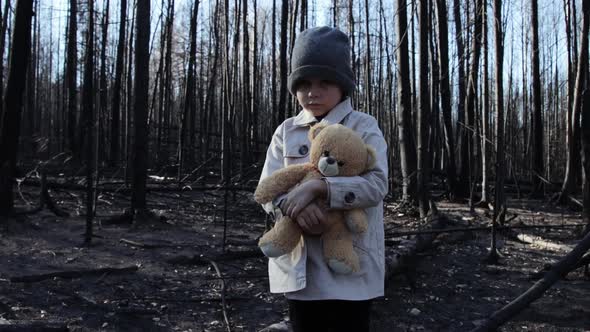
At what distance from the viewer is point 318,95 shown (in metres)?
1.62

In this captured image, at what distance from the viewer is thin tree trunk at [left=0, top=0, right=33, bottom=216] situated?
21.5 ft

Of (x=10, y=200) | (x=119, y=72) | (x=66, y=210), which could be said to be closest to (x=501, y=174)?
(x=10, y=200)

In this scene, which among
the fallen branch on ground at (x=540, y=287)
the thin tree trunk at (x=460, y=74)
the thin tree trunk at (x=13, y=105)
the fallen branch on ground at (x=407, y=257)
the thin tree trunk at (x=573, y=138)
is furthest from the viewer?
the thin tree trunk at (x=460, y=74)

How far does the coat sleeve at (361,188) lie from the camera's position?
1.41 metres

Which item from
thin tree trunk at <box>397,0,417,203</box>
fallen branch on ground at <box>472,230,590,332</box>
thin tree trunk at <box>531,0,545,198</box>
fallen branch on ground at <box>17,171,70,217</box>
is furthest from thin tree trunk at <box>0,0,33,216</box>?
thin tree trunk at <box>531,0,545,198</box>

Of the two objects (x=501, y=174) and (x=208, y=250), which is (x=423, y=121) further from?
(x=208, y=250)

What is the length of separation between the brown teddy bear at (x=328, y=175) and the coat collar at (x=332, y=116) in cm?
11

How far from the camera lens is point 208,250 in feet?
19.6

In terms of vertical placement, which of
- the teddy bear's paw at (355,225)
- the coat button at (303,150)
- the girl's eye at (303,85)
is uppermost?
the girl's eye at (303,85)

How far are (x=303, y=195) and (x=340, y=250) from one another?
0.21m

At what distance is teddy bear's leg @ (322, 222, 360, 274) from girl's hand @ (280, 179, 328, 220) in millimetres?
133

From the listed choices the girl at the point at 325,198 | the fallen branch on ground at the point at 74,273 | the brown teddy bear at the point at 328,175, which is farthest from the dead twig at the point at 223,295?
the brown teddy bear at the point at 328,175

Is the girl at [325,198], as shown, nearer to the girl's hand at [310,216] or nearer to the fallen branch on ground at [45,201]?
the girl's hand at [310,216]

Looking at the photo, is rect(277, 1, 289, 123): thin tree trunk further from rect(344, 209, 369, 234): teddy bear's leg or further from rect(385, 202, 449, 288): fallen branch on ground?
rect(344, 209, 369, 234): teddy bear's leg
